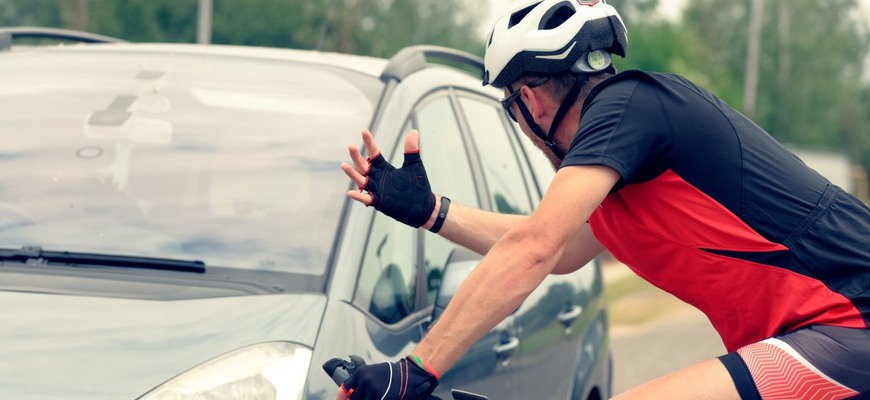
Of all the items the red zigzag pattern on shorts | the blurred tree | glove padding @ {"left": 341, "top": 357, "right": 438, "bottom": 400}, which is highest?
the blurred tree

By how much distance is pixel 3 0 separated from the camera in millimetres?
39312

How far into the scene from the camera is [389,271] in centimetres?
362

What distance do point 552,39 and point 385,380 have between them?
941mm

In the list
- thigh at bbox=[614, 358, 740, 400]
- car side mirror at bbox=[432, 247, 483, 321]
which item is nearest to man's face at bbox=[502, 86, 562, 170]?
car side mirror at bbox=[432, 247, 483, 321]

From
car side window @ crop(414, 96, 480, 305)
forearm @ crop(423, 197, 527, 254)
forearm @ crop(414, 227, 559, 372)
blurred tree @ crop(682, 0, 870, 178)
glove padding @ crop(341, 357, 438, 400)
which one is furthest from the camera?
blurred tree @ crop(682, 0, 870, 178)

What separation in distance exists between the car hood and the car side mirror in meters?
0.47

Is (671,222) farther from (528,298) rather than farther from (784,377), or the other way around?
(528,298)

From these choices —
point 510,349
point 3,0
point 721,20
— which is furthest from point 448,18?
point 510,349

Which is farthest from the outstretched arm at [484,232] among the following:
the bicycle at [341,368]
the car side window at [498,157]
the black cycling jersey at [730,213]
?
the car side window at [498,157]

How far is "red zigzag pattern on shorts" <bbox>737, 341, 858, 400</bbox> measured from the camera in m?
2.78

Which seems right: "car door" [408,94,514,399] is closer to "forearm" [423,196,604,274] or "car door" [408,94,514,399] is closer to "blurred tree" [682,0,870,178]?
"forearm" [423,196,604,274]

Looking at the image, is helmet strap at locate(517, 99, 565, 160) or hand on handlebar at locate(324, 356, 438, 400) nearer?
hand on handlebar at locate(324, 356, 438, 400)

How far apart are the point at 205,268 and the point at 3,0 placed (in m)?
38.3

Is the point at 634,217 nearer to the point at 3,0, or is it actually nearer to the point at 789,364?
the point at 789,364
